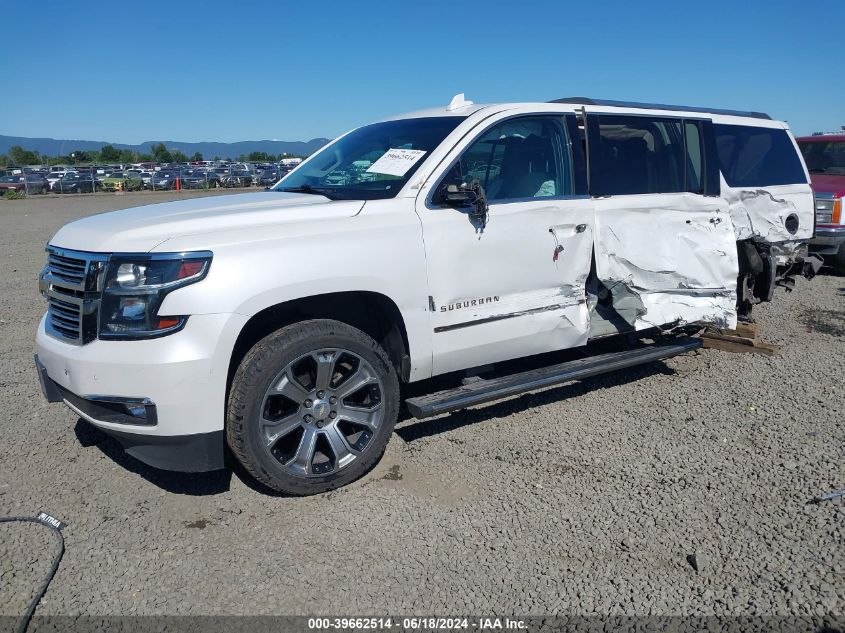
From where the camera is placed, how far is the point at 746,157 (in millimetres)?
6035

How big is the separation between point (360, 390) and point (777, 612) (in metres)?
2.22

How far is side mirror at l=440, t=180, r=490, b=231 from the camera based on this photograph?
390 centimetres

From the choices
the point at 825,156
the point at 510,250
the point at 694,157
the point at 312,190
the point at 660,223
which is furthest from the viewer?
the point at 825,156

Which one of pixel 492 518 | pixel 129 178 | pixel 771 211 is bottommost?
pixel 492 518

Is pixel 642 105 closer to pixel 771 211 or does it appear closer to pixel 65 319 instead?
pixel 771 211

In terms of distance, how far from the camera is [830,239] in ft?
32.2

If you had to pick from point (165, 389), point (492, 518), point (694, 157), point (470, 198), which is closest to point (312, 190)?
point (470, 198)

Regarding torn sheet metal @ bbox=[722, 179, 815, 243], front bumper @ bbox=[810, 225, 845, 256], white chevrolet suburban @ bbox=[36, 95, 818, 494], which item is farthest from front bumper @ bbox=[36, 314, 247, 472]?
front bumper @ bbox=[810, 225, 845, 256]

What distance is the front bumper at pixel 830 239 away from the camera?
9.78 m

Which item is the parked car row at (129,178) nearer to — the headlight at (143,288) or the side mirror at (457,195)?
the side mirror at (457,195)

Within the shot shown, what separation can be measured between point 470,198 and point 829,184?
855cm

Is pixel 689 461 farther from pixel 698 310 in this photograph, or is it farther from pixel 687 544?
pixel 698 310

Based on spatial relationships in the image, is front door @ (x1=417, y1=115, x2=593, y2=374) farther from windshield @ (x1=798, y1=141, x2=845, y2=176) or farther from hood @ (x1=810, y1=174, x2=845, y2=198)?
windshield @ (x1=798, y1=141, x2=845, y2=176)

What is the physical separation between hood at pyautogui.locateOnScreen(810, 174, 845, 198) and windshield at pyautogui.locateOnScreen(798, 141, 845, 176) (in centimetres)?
23
